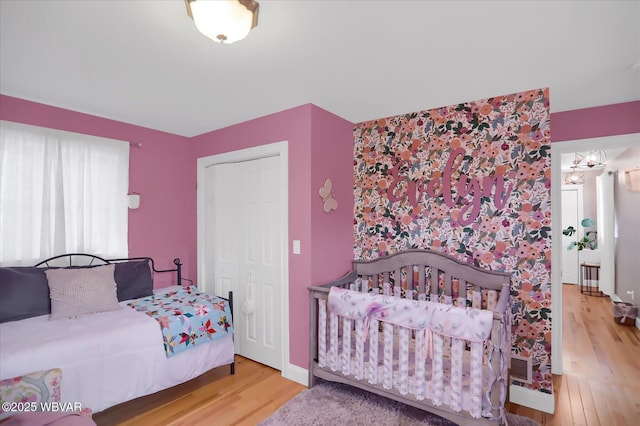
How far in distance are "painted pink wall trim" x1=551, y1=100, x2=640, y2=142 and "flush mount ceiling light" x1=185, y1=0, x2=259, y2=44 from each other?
2793 millimetres

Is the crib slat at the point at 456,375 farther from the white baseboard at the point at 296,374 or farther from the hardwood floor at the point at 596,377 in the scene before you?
the white baseboard at the point at 296,374

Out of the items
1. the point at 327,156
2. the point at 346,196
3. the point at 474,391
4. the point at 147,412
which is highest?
the point at 327,156

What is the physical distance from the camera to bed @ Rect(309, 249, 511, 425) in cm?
176

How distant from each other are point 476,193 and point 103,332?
2809 mm

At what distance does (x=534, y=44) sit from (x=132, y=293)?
3.37 metres

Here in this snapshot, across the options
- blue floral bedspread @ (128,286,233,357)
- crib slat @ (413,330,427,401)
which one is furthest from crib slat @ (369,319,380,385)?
blue floral bedspread @ (128,286,233,357)

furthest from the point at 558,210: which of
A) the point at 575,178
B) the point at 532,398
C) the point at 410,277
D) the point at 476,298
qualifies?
the point at 575,178

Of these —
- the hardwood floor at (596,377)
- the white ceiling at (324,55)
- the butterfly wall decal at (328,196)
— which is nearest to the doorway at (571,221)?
the hardwood floor at (596,377)

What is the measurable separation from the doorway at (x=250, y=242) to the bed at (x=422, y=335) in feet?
1.76

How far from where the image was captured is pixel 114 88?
2289mm

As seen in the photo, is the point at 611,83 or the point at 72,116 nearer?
the point at 611,83

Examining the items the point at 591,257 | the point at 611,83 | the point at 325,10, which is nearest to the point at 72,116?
the point at 325,10

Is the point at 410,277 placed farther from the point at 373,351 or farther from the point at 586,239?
the point at 586,239

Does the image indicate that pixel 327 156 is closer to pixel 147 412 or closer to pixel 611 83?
pixel 611 83
